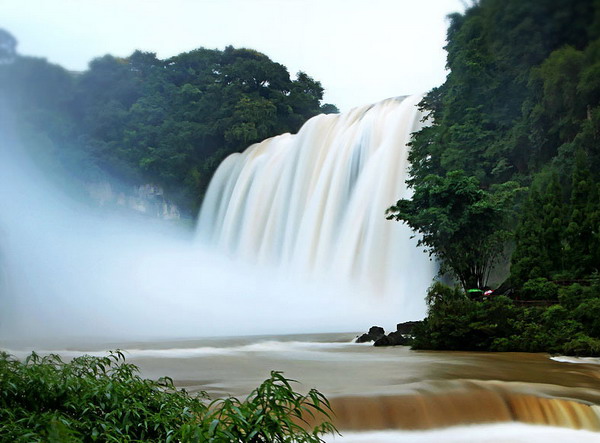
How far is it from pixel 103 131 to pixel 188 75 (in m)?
4.85

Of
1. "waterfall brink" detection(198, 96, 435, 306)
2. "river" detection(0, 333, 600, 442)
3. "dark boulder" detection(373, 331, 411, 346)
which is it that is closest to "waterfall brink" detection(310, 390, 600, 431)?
"river" detection(0, 333, 600, 442)

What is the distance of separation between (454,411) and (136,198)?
28284mm

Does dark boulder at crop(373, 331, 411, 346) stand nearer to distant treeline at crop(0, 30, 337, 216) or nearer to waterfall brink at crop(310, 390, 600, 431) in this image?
waterfall brink at crop(310, 390, 600, 431)

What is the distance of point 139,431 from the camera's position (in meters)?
3.66

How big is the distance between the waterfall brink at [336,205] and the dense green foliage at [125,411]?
1305 centimetres

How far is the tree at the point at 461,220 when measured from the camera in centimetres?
1311

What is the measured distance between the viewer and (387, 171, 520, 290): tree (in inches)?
516

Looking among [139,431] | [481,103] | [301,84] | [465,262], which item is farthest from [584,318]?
[301,84]

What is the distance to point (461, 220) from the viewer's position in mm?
13070

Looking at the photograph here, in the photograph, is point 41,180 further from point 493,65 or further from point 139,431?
point 139,431

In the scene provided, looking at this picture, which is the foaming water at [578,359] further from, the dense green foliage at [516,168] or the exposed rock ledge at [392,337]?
the exposed rock ledge at [392,337]

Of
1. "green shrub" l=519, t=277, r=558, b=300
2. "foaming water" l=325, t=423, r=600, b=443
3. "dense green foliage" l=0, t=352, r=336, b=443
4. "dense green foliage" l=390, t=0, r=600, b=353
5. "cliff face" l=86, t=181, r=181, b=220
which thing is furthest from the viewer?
"cliff face" l=86, t=181, r=181, b=220

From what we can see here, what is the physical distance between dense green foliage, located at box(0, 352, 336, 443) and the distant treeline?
26.4 meters

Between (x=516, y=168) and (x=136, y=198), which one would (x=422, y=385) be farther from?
(x=136, y=198)
